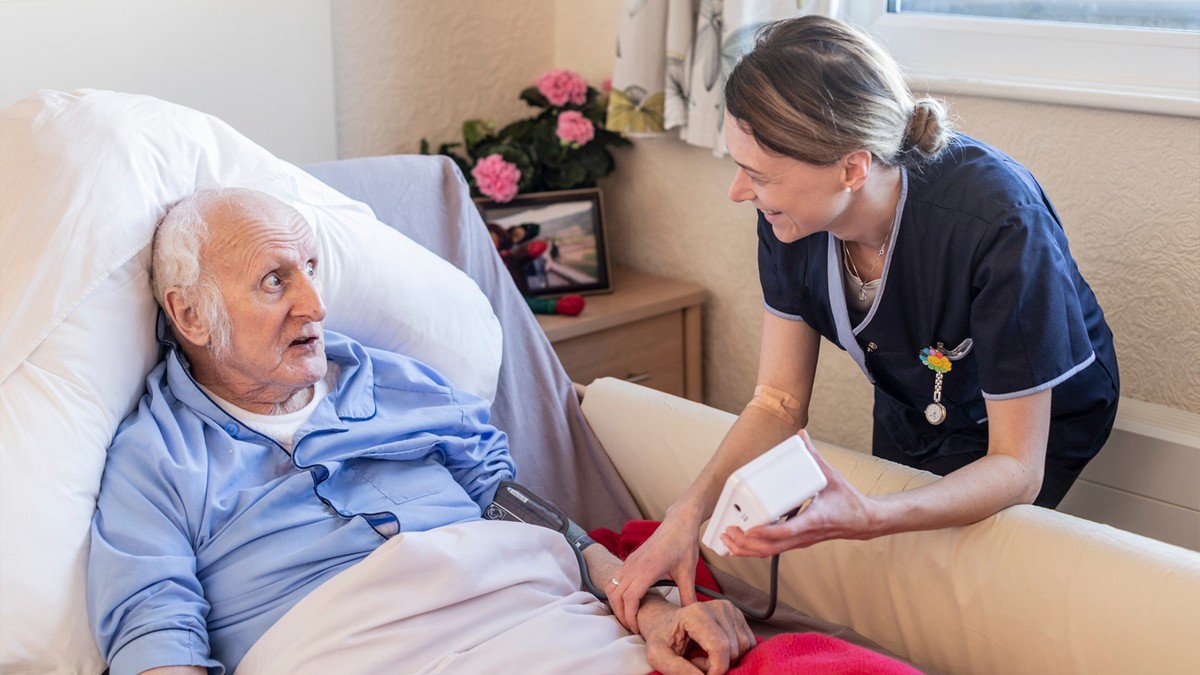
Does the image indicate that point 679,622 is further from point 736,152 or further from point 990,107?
point 990,107

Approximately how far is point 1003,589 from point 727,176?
1.25 meters

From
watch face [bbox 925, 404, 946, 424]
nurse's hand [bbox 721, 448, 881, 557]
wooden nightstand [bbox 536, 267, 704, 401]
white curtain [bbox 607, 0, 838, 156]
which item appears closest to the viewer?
nurse's hand [bbox 721, 448, 881, 557]

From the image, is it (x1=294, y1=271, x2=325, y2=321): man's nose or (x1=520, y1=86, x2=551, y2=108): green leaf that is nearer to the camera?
(x1=294, y1=271, x2=325, y2=321): man's nose

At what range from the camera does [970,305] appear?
1306mm

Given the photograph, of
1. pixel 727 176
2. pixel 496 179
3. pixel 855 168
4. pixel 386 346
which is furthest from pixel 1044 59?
pixel 386 346

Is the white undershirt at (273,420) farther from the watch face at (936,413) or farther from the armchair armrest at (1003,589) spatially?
the watch face at (936,413)

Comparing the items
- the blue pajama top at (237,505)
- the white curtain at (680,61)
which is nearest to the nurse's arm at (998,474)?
the blue pajama top at (237,505)

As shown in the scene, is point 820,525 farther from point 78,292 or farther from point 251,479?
point 78,292

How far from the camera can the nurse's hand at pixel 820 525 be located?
42.5 inches

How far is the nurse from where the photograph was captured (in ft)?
3.91

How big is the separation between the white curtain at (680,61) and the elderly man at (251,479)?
97cm

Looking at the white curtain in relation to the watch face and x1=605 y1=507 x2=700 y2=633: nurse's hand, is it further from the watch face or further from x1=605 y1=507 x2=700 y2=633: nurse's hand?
x1=605 y1=507 x2=700 y2=633: nurse's hand

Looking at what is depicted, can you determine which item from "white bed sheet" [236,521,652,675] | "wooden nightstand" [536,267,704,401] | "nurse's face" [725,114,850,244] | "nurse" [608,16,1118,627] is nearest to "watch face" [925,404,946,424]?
"nurse" [608,16,1118,627]

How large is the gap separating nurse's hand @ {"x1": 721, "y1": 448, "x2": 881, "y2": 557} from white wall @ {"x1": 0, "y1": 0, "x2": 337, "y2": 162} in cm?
141
